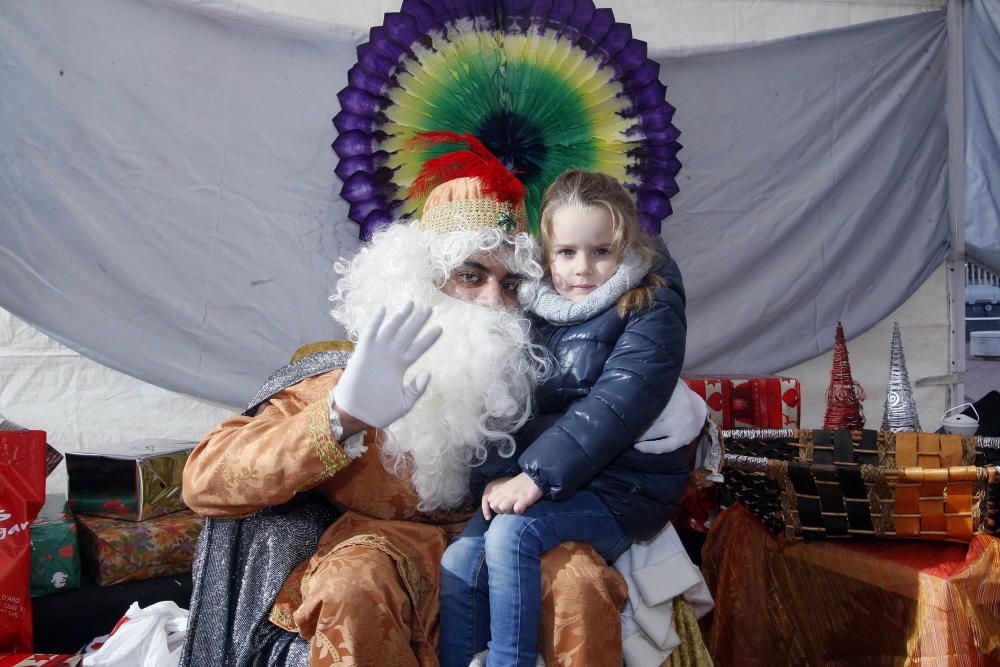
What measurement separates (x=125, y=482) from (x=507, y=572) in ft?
4.35

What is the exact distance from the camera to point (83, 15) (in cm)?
257

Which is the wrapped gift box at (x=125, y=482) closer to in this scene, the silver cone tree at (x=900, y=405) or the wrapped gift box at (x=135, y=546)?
the wrapped gift box at (x=135, y=546)

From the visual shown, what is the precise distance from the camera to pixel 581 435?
1818mm

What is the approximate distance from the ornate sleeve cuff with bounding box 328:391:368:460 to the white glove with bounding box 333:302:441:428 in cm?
3

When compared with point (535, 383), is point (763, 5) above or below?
above

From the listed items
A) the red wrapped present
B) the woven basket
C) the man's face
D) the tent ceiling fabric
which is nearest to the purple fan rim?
the tent ceiling fabric

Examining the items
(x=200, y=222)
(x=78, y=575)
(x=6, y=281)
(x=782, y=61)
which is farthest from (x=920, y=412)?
(x=6, y=281)

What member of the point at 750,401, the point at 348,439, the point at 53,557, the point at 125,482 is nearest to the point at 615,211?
the point at 348,439

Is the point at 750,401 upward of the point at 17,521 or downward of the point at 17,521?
upward

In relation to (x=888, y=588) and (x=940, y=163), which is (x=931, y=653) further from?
(x=940, y=163)

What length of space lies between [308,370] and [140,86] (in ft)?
4.14

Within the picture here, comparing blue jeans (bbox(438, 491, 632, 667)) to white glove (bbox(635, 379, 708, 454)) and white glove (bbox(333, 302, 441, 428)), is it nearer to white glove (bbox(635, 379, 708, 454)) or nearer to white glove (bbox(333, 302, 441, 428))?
white glove (bbox(635, 379, 708, 454))

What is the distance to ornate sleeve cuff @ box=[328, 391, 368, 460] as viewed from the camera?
5.67ft

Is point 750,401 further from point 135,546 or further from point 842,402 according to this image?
point 135,546
